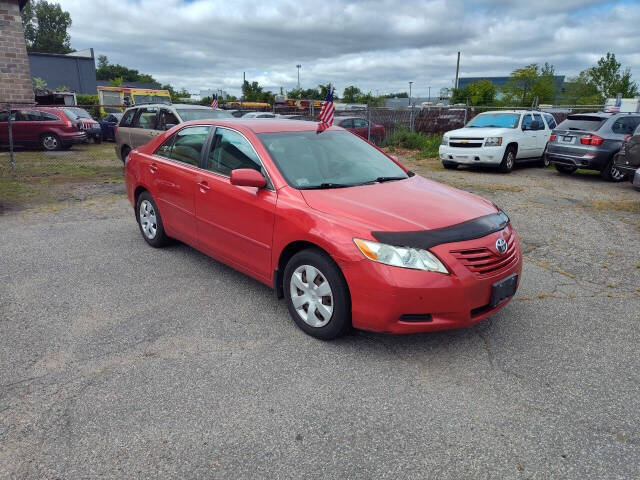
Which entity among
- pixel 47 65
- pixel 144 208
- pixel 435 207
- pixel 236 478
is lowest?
pixel 236 478

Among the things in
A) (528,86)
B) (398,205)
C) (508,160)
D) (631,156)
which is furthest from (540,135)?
(528,86)

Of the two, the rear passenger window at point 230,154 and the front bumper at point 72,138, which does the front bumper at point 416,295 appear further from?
the front bumper at point 72,138

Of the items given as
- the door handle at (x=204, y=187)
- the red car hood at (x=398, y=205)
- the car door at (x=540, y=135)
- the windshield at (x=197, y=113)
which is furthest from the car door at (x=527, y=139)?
the door handle at (x=204, y=187)

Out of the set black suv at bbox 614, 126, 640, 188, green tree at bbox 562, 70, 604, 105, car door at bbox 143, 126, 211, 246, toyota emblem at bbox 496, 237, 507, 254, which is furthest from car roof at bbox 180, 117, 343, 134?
green tree at bbox 562, 70, 604, 105

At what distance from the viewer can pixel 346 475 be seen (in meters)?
2.26

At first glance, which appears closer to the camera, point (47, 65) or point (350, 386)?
point (350, 386)

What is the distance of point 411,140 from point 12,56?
16.7 m

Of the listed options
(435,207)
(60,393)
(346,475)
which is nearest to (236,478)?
(346,475)

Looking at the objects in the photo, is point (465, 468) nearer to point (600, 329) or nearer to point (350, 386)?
point (350, 386)

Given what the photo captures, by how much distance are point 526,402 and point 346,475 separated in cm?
127

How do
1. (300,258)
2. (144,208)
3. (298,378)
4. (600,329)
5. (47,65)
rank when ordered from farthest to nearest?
(47,65) → (144,208) → (600,329) → (300,258) → (298,378)

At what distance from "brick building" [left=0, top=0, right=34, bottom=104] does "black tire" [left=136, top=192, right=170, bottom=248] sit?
17650mm

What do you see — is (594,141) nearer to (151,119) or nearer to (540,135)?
(540,135)

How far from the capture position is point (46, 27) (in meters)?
87.1
